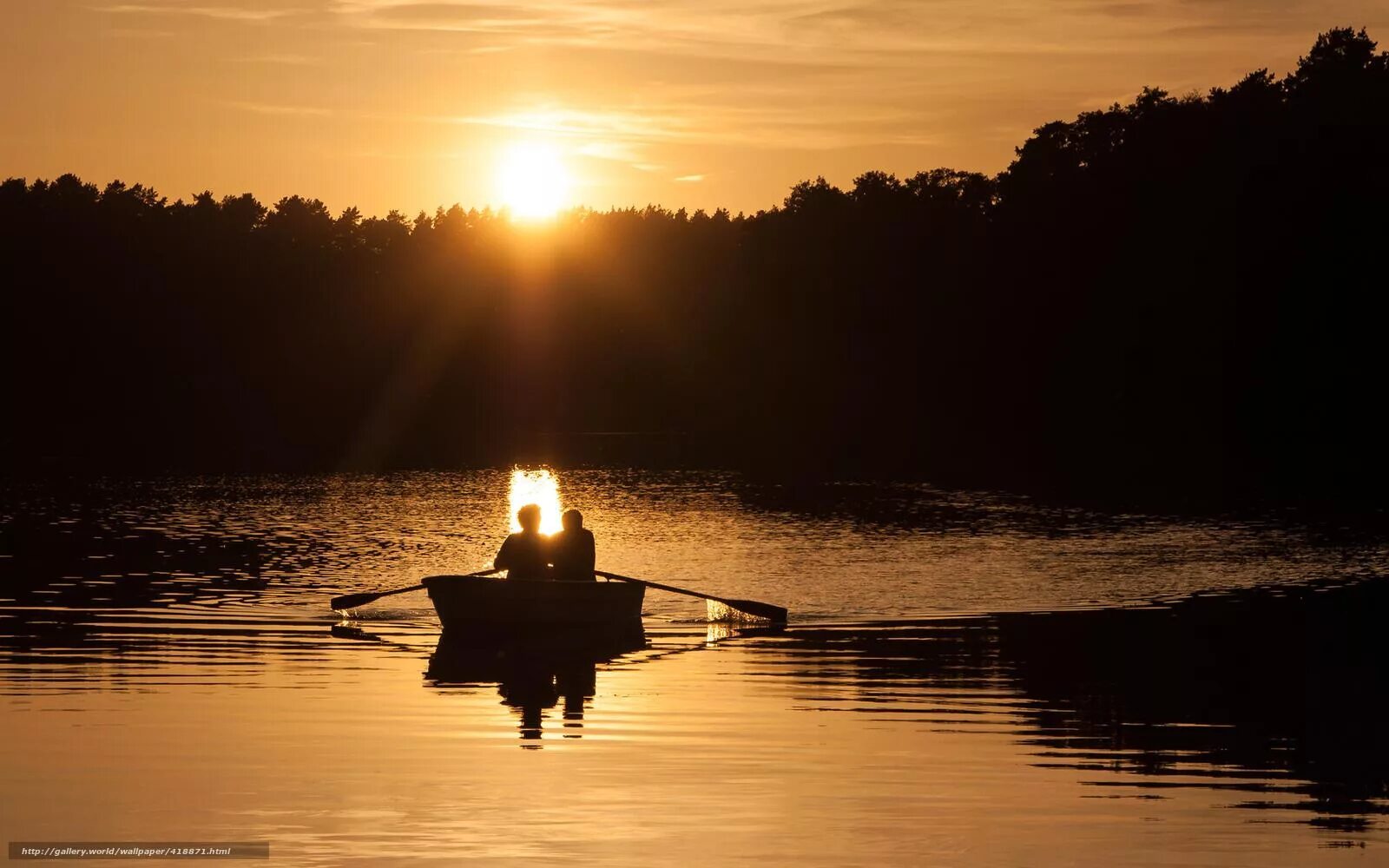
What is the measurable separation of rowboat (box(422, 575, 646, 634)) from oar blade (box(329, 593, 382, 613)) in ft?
9.35

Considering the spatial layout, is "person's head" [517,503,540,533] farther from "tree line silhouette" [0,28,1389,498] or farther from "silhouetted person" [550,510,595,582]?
"tree line silhouette" [0,28,1389,498]

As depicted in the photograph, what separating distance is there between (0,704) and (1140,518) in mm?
33982

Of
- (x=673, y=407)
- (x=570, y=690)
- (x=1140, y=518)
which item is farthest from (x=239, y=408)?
(x=570, y=690)

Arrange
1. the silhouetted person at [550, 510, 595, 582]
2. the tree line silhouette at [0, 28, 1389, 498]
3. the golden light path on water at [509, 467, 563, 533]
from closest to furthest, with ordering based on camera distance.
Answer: the silhouetted person at [550, 510, 595, 582], the golden light path on water at [509, 467, 563, 533], the tree line silhouette at [0, 28, 1389, 498]

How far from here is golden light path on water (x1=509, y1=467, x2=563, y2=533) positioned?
50969 millimetres

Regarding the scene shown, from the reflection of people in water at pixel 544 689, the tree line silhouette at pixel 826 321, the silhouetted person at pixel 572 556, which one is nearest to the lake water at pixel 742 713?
the reflection of people in water at pixel 544 689

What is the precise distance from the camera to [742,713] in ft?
61.4

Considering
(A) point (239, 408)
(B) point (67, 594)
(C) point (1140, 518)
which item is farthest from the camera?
(A) point (239, 408)

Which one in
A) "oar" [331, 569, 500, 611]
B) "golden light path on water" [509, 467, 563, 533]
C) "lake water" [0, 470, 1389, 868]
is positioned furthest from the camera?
"golden light path on water" [509, 467, 563, 533]

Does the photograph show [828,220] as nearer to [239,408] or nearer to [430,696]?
[239,408]

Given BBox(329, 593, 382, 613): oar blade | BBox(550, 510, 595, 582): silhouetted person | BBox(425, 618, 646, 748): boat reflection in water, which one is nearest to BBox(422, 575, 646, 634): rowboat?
BBox(425, 618, 646, 748): boat reflection in water

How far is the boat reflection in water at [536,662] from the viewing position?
1970 cm

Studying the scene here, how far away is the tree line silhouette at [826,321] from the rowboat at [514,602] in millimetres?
35066

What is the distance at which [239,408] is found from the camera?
412ft
